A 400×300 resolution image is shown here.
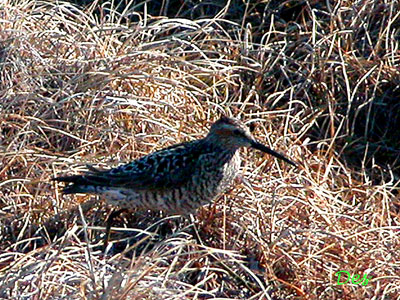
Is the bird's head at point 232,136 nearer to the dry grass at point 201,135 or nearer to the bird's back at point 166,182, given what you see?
the bird's back at point 166,182

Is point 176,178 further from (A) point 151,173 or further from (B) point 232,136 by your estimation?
(B) point 232,136

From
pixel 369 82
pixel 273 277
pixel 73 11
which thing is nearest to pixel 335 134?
pixel 369 82

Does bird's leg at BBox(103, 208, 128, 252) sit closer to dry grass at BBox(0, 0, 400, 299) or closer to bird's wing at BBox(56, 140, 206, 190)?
dry grass at BBox(0, 0, 400, 299)

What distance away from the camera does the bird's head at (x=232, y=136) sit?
552 cm

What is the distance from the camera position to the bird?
5488mm

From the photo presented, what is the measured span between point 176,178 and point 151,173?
0.14 m

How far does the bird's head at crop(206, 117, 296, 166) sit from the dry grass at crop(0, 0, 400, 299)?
0.35 metres

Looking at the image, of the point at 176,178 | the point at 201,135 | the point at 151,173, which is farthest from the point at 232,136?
the point at 201,135

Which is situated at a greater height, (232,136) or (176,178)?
(232,136)

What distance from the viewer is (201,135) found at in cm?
627

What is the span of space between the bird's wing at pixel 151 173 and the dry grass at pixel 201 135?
0.75 ft

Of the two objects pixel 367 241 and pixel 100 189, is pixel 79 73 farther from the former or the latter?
pixel 367 241

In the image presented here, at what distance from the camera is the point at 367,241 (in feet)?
18.4

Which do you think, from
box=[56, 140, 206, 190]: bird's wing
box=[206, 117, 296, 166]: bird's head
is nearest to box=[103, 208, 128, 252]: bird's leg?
box=[56, 140, 206, 190]: bird's wing
